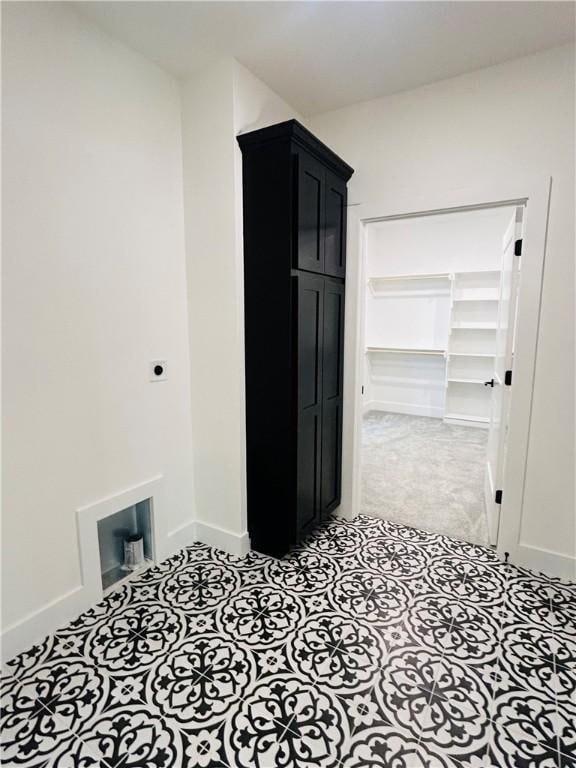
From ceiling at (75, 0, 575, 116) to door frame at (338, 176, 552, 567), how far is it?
66cm

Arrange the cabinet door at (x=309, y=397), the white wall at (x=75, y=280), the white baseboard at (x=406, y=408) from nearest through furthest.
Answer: the white wall at (x=75, y=280) < the cabinet door at (x=309, y=397) < the white baseboard at (x=406, y=408)

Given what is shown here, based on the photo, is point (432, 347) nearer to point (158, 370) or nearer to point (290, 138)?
point (290, 138)

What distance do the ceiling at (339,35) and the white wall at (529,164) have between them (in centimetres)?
13

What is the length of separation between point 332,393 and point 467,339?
12.4 feet

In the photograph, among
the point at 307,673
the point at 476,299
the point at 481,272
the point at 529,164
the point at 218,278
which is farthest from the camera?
the point at 476,299

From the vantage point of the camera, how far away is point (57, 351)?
183 cm

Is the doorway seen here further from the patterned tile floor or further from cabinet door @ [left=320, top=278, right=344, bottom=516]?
the patterned tile floor

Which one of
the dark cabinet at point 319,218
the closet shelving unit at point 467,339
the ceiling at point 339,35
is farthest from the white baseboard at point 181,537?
the closet shelving unit at point 467,339

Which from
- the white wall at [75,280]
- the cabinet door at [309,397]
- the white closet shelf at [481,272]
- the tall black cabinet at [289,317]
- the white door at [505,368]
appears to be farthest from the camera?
the white closet shelf at [481,272]

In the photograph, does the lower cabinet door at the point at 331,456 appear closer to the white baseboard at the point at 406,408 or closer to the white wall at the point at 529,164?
the white wall at the point at 529,164

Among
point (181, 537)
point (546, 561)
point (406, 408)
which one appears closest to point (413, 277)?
point (406, 408)

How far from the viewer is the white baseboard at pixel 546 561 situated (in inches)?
90.5

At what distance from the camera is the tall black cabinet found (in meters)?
2.15

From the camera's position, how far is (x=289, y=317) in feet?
7.20
